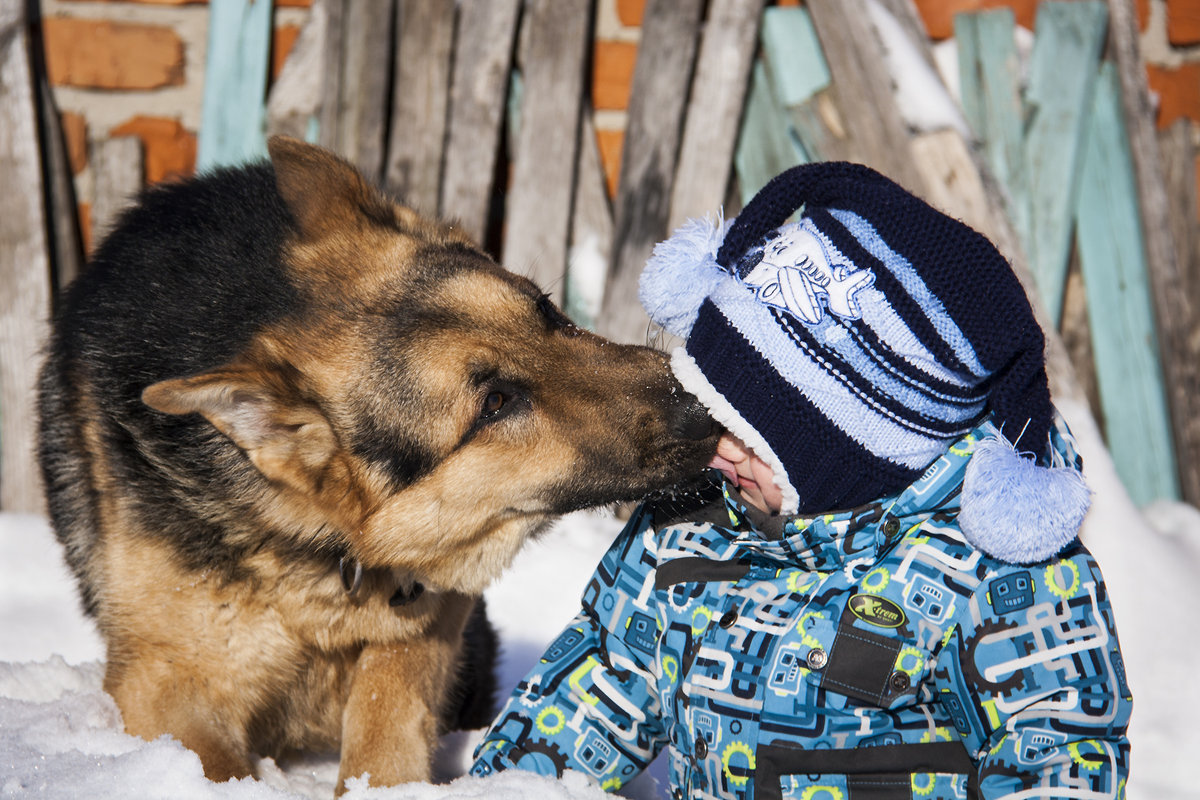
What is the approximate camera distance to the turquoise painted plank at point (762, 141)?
398 centimetres

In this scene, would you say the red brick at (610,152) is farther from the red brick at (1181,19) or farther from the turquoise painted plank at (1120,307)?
the red brick at (1181,19)

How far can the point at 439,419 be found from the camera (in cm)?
205

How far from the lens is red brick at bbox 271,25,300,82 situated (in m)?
4.14

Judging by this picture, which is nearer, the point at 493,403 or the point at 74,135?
the point at 493,403

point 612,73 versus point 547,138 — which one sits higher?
point 612,73

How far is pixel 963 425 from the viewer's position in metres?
1.85

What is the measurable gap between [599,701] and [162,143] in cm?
340

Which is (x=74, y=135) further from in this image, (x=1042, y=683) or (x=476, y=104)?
(x=1042, y=683)

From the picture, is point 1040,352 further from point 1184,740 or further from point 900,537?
point 1184,740

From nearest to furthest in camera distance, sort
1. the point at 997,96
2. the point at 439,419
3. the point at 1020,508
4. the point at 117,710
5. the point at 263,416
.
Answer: the point at 1020,508, the point at 263,416, the point at 439,419, the point at 117,710, the point at 997,96

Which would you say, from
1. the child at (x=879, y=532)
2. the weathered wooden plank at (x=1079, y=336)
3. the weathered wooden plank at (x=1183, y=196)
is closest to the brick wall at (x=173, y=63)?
the weathered wooden plank at (x=1183, y=196)

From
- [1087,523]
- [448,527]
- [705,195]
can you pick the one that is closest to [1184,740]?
[1087,523]

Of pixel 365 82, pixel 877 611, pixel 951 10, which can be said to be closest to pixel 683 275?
pixel 877 611

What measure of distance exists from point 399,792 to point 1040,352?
4.72 feet
